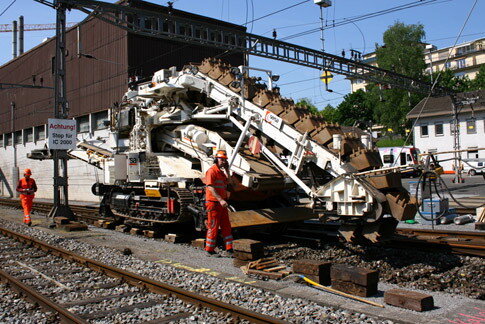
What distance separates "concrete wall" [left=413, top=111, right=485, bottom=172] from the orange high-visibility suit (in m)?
35.5

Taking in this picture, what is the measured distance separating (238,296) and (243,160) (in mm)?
3586

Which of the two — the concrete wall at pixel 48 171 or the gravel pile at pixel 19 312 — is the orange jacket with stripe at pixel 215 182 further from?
the concrete wall at pixel 48 171

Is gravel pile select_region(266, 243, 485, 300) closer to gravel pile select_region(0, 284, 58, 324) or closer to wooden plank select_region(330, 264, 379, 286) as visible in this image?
wooden plank select_region(330, 264, 379, 286)

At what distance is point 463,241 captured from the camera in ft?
26.7

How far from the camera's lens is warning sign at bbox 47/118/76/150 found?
12.8m

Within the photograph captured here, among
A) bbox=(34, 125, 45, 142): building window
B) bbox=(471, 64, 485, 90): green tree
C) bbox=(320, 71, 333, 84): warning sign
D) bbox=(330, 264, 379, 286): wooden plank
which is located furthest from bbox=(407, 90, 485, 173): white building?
bbox=(330, 264, 379, 286): wooden plank

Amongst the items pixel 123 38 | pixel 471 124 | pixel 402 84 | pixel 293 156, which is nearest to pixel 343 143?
pixel 293 156

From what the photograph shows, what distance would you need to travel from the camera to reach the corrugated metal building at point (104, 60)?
78.2ft

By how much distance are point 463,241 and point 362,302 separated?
13.0 feet

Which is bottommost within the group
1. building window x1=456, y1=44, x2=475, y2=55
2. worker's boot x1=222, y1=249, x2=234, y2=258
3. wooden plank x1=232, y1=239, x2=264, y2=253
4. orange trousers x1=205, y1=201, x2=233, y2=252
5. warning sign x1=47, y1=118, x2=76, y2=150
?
worker's boot x1=222, y1=249, x2=234, y2=258

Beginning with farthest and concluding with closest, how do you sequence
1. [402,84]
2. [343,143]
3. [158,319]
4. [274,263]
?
[402,84] < [343,143] < [274,263] < [158,319]

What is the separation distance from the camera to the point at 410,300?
15.7ft

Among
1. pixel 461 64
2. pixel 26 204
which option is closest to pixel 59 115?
pixel 26 204

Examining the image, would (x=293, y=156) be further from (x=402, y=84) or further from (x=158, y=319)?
(x=402, y=84)
